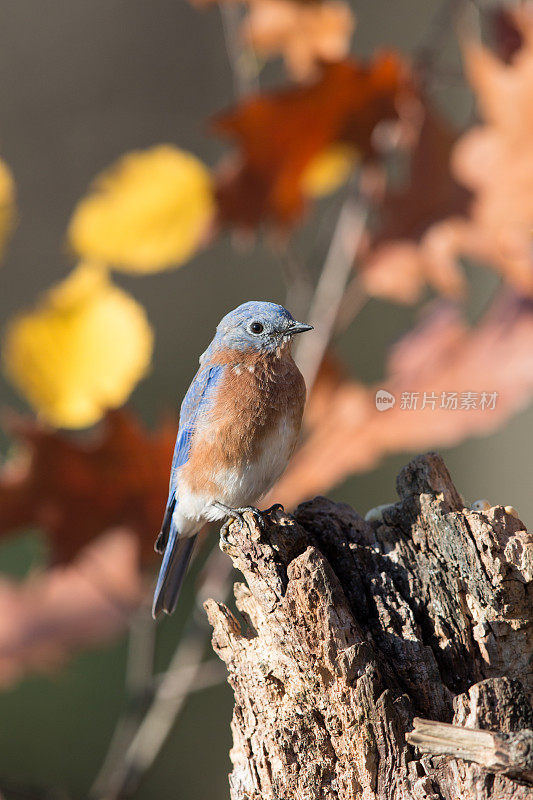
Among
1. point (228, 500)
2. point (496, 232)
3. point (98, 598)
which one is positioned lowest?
point (228, 500)

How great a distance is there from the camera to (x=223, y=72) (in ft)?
8.81

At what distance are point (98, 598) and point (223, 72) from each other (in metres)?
1.78

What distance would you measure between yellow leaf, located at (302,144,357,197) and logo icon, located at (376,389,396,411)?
613mm

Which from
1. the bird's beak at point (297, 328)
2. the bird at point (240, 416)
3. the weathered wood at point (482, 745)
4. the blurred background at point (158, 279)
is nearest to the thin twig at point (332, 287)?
the blurred background at point (158, 279)

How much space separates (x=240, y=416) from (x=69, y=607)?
3.77 ft

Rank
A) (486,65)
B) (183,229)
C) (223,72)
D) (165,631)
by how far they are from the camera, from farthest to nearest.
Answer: (165,631) < (223,72) < (183,229) < (486,65)

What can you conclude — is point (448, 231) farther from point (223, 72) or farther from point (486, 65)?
point (223, 72)

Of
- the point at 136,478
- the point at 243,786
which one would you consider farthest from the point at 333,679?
the point at 136,478

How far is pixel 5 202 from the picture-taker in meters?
2.52

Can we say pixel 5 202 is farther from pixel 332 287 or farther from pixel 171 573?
pixel 171 573

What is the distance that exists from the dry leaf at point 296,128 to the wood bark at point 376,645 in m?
1.08


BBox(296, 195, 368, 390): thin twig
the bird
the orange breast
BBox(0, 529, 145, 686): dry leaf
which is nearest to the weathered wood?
the bird

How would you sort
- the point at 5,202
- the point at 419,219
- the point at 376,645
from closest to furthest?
1. the point at 376,645
2. the point at 419,219
3. the point at 5,202

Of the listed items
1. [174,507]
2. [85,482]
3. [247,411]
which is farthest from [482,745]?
[85,482]
